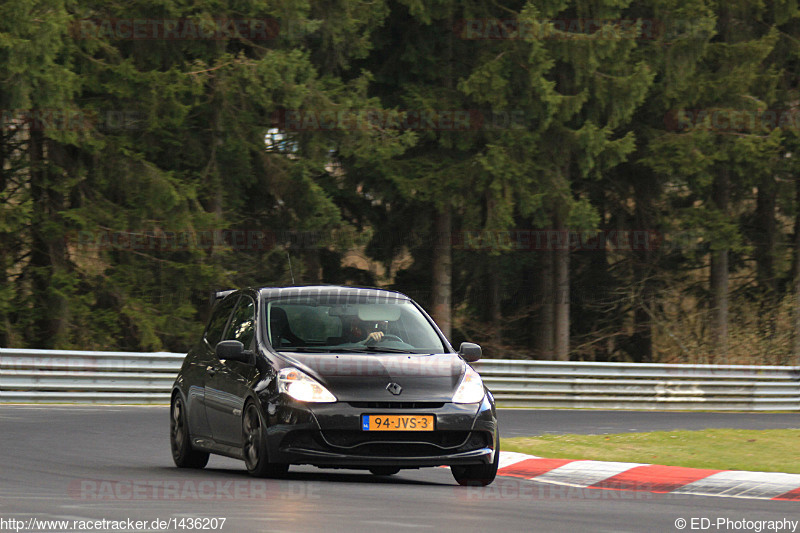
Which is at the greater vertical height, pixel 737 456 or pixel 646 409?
pixel 737 456

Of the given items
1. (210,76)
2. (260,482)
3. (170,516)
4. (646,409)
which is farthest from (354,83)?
(170,516)

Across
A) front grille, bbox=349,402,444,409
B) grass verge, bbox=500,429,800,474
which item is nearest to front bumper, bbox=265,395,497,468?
front grille, bbox=349,402,444,409

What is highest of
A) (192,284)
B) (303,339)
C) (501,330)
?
(303,339)

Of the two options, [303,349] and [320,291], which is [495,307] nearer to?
[320,291]

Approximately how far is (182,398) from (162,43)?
19607mm

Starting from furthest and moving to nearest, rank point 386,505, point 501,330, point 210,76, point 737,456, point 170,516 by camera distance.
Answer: point 501,330 → point 210,76 → point 737,456 → point 386,505 → point 170,516

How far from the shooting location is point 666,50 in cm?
3753

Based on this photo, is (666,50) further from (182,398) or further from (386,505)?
(386,505)

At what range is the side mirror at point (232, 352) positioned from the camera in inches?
476

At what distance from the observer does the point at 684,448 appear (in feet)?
51.5

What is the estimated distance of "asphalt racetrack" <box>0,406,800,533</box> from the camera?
9.07 meters

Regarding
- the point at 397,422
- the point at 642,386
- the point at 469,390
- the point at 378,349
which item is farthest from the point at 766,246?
the point at 397,422

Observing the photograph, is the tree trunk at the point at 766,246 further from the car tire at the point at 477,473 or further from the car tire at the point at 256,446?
the car tire at the point at 256,446

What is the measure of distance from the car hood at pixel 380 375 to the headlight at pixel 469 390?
5cm
